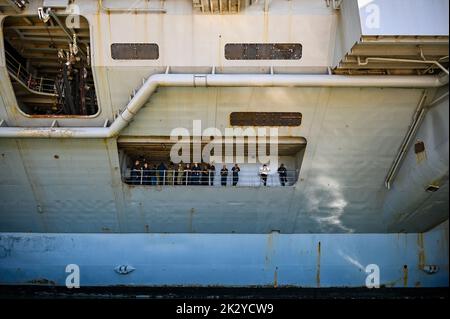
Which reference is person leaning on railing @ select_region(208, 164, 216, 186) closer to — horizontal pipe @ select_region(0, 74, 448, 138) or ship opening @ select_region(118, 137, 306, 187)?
ship opening @ select_region(118, 137, 306, 187)

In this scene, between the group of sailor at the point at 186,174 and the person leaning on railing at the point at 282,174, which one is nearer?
the group of sailor at the point at 186,174

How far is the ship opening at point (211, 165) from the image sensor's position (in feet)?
31.0

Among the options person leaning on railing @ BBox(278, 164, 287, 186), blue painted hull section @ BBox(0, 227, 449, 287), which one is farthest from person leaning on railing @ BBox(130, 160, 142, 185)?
person leaning on railing @ BBox(278, 164, 287, 186)

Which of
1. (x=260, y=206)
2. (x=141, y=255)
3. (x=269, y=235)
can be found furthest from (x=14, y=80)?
(x=269, y=235)

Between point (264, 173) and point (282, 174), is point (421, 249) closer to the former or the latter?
point (282, 174)

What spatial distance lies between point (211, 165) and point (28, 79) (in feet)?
15.2

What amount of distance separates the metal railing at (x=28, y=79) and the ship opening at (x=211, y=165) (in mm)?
2378

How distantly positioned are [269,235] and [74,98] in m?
5.59

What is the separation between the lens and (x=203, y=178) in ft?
31.7

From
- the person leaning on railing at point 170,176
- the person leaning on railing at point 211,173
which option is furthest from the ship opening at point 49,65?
the person leaning on railing at point 211,173

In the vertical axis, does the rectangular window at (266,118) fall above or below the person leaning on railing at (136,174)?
above

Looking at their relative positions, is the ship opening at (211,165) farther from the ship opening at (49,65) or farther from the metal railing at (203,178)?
the ship opening at (49,65)

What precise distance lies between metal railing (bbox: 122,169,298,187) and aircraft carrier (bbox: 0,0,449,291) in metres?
0.04

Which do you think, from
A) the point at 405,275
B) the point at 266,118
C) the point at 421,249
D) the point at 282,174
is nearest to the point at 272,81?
the point at 266,118
